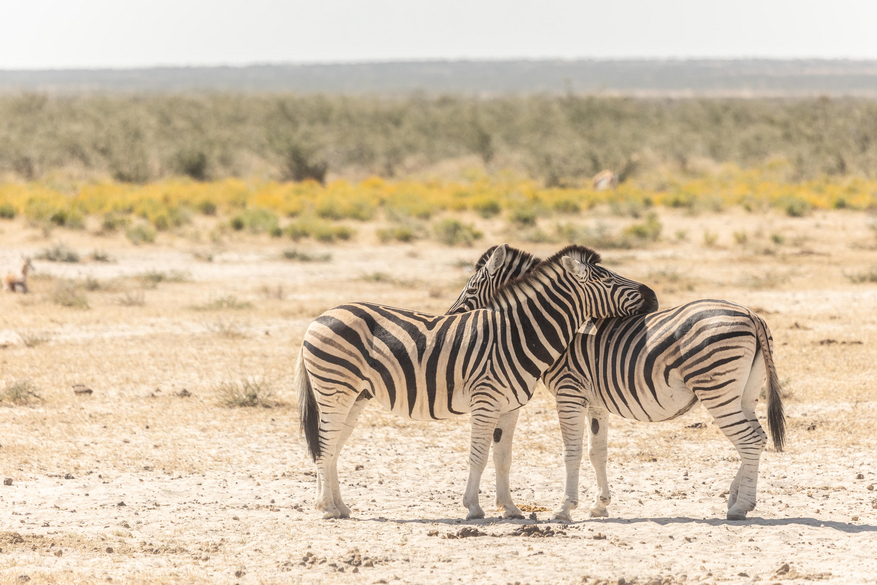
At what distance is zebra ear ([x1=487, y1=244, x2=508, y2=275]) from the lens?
6.71 m

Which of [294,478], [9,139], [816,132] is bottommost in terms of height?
[294,478]

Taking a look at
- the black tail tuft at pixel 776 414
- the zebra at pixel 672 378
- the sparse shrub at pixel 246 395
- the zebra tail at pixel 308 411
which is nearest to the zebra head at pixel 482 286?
the zebra at pixel 672 378

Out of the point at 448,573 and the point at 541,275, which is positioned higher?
the point at 541,275

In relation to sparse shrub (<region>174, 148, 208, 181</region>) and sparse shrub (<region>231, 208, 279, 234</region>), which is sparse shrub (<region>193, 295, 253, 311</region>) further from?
sparse shrub (<region>174, 148, 208, 181</region>)

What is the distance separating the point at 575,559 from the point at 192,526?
264 cm

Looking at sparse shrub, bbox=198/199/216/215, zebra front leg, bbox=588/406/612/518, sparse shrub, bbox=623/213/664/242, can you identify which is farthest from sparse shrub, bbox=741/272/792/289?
sparse shrub, bbox=198/199/216/215

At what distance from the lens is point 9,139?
34094mm

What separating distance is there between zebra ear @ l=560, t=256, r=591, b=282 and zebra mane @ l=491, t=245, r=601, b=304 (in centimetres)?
6

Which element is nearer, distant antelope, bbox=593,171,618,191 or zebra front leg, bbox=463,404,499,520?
zebra front leg, bbox=463,404,499,520

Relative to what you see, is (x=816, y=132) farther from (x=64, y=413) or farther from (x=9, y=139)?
(x=64, y=413)

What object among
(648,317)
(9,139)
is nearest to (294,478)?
(648,317)

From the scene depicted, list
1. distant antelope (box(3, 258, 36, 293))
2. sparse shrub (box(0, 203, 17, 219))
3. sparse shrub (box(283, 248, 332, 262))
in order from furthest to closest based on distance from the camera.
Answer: sparse shrub (box(0, 203, 17, 219)), sparse shrub (box(283, 248, 332, 262)), distant antelope (box(3, 258, 36, 293))

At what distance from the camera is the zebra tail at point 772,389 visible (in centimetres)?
606

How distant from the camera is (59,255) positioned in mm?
18641
